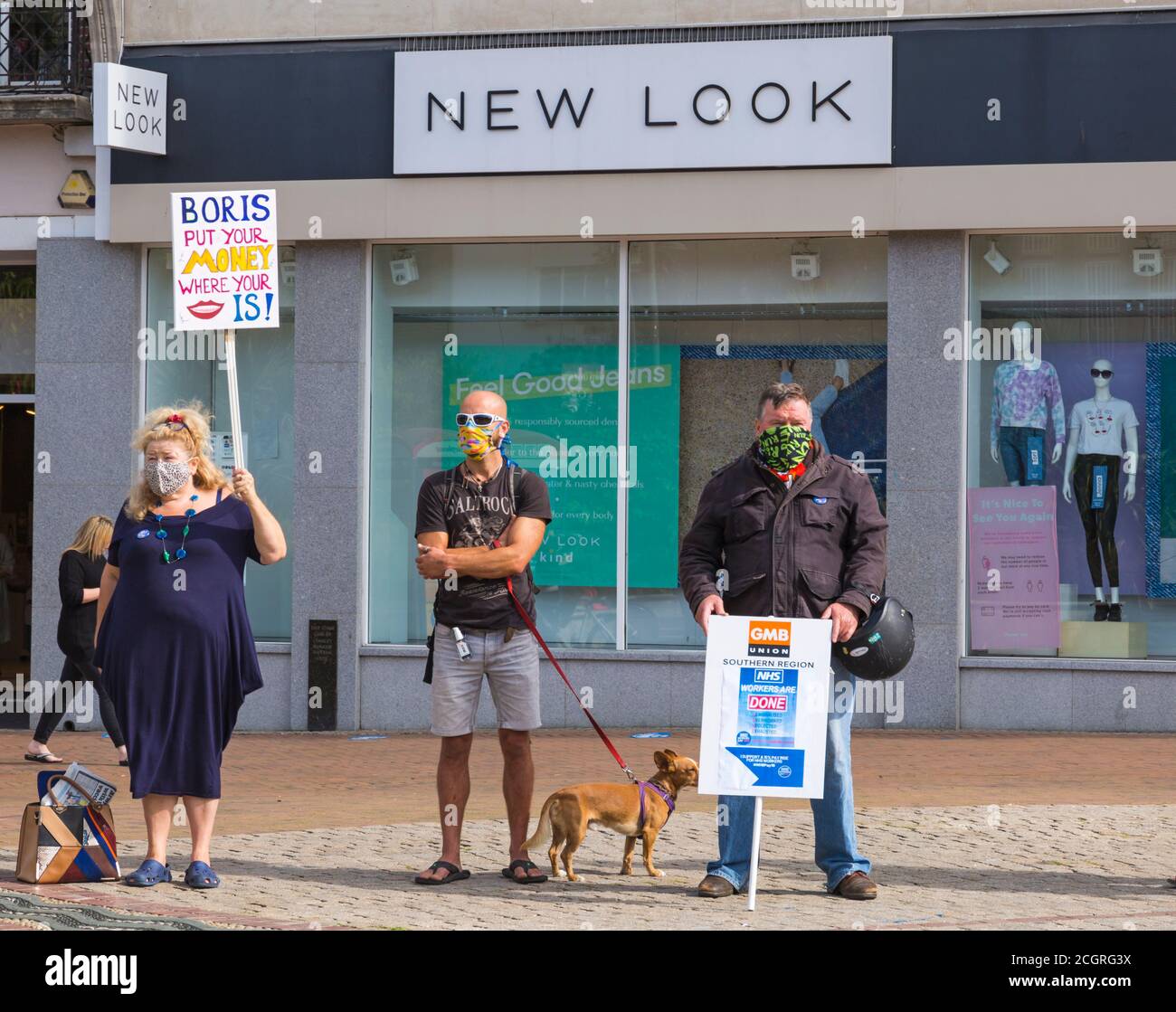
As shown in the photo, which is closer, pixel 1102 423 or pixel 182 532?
pixel 182 532

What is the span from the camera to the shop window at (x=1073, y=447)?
1309cm

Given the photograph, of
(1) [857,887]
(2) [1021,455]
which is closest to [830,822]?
(1) [857,887]

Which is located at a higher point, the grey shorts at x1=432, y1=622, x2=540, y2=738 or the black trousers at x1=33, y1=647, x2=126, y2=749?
the grey shorts at x1=432, y1=622, x2=540, y2=738

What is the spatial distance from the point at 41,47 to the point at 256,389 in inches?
130

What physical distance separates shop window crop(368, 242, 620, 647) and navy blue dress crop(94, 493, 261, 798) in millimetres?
6439

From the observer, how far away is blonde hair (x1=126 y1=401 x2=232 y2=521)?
23.9 feet

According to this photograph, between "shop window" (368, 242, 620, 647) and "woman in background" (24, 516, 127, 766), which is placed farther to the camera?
"shop window" (368, 242, 620, 647)

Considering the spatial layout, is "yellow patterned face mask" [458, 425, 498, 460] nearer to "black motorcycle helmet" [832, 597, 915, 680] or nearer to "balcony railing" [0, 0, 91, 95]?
"black motorcycle helmet" [832, 597, 915, 680]

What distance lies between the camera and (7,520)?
672 inches

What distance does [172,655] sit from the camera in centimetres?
721

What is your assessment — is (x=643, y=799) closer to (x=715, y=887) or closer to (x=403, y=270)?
(x=715, y=887)

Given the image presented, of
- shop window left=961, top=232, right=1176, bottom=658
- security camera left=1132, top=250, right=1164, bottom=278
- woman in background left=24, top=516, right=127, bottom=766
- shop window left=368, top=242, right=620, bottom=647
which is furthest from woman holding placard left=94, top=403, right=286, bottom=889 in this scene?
security camera left=1132, top=250, right=1164, bottom=278

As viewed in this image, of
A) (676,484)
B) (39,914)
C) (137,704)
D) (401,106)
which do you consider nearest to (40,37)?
(401,106)

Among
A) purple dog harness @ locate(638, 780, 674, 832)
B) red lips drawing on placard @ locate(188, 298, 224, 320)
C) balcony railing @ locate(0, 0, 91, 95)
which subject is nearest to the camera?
purple dog harness @ locate(638, 780, 674, 832)
